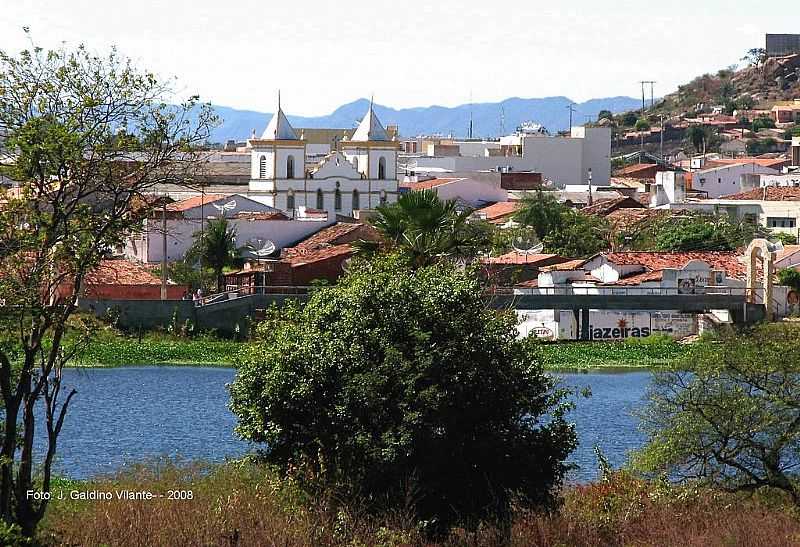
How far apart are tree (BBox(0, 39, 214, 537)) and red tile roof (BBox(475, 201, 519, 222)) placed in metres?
52.2

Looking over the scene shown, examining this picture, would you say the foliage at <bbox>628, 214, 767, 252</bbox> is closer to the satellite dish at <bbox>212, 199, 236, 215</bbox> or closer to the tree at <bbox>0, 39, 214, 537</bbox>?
the satellite dish at <bbox>212, 199, 236, 215</bbox>

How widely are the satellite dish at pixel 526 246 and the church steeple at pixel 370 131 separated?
19292mm

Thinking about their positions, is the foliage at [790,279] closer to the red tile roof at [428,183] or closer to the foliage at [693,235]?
the foliage at [693,235]

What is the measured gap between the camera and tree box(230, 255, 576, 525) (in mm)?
16484

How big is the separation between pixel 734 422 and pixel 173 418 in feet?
41.8

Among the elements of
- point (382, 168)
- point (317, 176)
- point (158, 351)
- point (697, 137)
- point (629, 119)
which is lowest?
point (158, 351)

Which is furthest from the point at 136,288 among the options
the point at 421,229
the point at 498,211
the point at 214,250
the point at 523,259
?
the point at 498,211

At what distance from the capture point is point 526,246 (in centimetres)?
5631

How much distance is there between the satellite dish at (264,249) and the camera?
5334 cm

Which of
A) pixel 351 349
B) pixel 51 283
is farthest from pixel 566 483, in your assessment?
pixel 51 283

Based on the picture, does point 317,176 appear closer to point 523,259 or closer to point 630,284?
point 523,259

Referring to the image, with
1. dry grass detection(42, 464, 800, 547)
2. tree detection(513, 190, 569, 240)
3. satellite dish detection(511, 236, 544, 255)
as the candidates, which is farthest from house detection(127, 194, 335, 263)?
dry grass detection(42, 464, 800, 547)

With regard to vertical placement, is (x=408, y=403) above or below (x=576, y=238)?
above

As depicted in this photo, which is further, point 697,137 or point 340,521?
point 697,137
